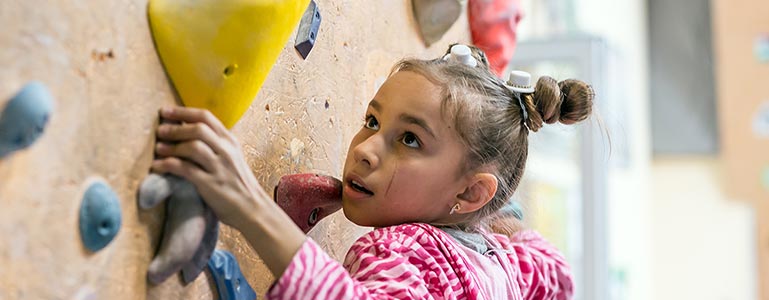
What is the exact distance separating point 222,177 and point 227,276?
12 cm

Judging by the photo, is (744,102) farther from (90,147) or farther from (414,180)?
(90,147)

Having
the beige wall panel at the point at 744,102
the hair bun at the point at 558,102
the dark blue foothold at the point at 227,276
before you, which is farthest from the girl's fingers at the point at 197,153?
the beige wall panel at the point at 744,102

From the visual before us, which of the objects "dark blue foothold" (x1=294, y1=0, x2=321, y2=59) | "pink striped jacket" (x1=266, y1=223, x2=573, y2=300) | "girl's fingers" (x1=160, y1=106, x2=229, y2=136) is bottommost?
"pink striped jacket" (x1=266, y1=223, x2=573, y2=300)

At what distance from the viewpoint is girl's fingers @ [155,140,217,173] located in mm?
544

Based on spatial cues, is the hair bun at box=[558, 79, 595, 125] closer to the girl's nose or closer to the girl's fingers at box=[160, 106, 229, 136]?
the girl's nose

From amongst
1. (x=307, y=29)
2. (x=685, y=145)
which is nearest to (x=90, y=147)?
(x=307, y=29)

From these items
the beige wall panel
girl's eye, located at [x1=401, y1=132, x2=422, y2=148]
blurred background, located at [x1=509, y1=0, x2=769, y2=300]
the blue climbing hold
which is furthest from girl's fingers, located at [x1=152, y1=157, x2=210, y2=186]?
the beige wall panel

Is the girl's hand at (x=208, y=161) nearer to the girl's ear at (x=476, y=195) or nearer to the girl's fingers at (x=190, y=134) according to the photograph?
the girl's fingers at (x=190, y=134)

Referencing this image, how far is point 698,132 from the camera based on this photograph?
381 centimetres

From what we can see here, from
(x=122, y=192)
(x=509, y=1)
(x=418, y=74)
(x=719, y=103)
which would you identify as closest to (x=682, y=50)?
(x=719, y=103)

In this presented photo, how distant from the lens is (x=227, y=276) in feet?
2.10

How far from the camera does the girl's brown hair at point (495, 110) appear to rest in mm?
746

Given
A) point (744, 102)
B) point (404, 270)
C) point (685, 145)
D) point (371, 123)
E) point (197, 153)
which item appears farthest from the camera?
point (685, 145)

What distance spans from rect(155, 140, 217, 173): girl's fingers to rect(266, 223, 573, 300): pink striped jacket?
0.08 metres
